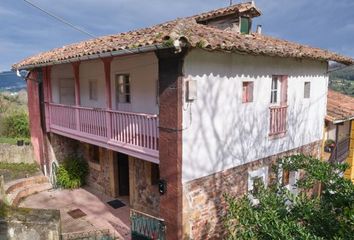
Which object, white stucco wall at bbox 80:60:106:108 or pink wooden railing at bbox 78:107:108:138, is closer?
pink wooden railing at bbox 78:107:108:138

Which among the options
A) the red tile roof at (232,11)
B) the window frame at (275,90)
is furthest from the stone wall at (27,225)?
the red tile roof at (232,11)

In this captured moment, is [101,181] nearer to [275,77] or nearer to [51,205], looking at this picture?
[51,205]

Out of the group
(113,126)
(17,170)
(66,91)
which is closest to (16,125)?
(17,170)

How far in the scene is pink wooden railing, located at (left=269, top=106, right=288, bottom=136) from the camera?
9.69 meters

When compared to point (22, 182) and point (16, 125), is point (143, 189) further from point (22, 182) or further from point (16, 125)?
point (16, 125)

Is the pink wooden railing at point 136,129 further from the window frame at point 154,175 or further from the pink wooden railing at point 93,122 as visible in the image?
the window frame at point 154,175

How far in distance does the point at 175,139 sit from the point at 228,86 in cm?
225

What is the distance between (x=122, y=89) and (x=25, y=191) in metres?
6.73

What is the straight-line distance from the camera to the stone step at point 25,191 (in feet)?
Answer: 39.4

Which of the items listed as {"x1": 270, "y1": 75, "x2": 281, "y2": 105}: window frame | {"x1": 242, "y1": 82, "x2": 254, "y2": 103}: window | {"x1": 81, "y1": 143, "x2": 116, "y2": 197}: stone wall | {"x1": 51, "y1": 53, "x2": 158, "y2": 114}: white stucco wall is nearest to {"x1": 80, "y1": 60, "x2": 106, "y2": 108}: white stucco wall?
{"x1": 51, "y1": 53, "x2": 158, "y2": 114}: white stucco wall

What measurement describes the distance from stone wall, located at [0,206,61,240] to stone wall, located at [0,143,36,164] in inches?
490

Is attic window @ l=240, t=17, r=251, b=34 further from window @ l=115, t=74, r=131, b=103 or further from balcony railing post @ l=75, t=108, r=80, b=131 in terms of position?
balcony railing post @ l=75, t=108, r=80, b=131

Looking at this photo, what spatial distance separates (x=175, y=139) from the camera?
6.96 meters

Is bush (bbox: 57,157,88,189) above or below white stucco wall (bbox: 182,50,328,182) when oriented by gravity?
below
